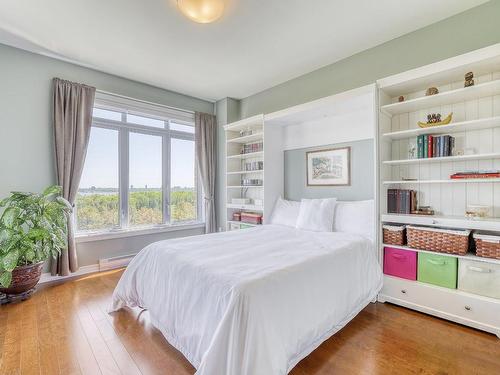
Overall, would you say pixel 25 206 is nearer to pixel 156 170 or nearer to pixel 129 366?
pixel 156 170

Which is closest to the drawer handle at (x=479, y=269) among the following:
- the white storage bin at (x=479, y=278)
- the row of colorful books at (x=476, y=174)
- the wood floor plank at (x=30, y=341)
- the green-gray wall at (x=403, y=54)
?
the white storage bin at (x=479, y=278)

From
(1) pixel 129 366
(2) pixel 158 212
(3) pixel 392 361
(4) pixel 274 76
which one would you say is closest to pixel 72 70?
(2) pixel 158 212

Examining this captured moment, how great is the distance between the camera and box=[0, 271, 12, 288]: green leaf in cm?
229

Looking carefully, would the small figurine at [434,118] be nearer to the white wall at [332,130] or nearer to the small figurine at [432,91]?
the small figurine at [432,91]

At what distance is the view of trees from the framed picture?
2.23 meters

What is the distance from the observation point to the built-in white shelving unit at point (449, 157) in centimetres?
206

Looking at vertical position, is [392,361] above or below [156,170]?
below

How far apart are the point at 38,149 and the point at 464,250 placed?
4.60m

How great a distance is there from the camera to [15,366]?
163 cm

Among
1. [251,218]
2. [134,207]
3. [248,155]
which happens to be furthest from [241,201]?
[134,207]

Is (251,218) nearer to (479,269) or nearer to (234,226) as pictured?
(234,226)

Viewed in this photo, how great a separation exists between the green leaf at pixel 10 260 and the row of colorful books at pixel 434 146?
157 inches

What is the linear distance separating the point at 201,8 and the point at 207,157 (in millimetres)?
→ 2872

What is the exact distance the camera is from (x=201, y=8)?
1.87m
